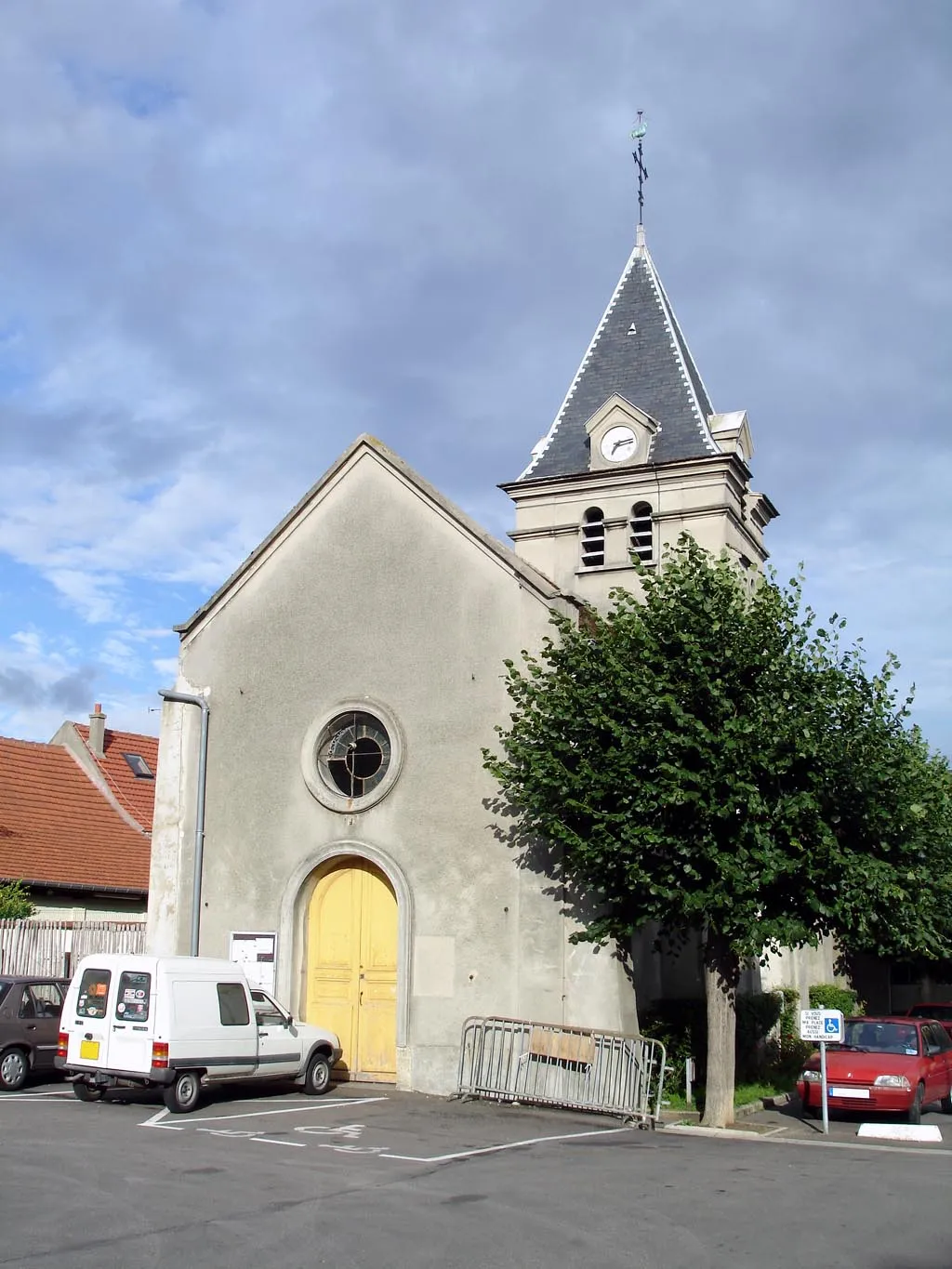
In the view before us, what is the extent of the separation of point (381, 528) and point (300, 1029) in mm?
8069

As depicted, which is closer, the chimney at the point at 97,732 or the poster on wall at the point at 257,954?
the poster on wall at the point at 257,954

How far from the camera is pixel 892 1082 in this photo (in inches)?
688

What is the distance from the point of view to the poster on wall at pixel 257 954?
20297 millimetres

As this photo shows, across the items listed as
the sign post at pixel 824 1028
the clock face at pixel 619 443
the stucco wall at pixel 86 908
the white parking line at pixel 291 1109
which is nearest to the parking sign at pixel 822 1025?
the sign post at pixel 824 1028

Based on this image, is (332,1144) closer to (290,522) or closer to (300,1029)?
(300,1029)

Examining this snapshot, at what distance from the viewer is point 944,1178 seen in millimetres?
12391

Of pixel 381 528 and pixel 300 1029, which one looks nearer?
pixel 300 1029

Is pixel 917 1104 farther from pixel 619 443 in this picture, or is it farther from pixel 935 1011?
pixel 619 443

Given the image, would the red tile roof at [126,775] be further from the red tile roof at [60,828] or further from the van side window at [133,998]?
the van side window at [133,998]

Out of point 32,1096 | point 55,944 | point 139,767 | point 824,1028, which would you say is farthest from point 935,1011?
point 139,767

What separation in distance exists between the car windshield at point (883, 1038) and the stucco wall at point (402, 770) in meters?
3.56

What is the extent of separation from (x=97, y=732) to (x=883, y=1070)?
901 inches

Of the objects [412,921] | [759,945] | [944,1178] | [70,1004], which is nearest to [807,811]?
[759,945]

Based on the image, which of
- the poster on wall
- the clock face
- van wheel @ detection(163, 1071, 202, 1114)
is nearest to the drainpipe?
the poster on wall
